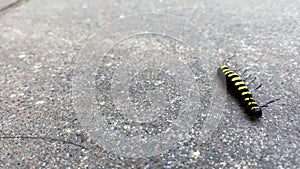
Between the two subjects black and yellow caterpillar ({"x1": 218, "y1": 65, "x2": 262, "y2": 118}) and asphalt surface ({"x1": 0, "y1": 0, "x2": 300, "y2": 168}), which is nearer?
asphalt surface ({"x1": 0, "y1": 0, "x2": 300, "y2": 168})

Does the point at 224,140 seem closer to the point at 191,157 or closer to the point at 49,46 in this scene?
the point at 191,157

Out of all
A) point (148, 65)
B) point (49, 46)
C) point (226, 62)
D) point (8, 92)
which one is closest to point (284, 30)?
point (226, 62)

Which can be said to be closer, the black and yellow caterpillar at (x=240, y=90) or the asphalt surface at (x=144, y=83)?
the asphalt surface at (x=144, y=83)

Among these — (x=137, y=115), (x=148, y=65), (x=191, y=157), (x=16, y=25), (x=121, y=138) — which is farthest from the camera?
(x=16, y=25)

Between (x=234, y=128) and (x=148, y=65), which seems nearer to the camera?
(x=234, y=128)
